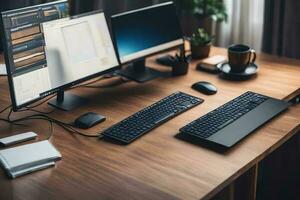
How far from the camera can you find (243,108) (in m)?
1.84

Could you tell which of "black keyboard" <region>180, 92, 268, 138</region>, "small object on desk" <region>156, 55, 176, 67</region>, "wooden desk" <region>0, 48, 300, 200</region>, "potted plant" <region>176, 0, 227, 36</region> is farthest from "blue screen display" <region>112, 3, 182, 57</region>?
"potted plant" <region>176, 0, 227, 36</region>

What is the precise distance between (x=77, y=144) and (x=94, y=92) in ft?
1.56

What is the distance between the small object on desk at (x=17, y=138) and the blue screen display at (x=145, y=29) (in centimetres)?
60

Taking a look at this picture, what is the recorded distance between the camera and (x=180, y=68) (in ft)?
7.29

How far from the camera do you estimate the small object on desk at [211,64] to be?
7.39 feet

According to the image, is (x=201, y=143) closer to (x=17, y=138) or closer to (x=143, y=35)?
(x=17, y=138)

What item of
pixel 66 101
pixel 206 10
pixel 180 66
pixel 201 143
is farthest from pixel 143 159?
pixel 206 10

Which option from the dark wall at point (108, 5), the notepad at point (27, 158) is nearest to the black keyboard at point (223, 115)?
the notepad at point (27, 158)

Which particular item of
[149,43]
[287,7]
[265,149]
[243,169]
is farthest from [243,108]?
[287,7]

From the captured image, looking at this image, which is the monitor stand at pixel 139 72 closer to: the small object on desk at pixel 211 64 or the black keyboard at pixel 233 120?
the small object on desk at pixel 211 64

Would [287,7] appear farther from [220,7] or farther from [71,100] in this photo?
[71,100]

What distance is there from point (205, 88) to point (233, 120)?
313 millimetres

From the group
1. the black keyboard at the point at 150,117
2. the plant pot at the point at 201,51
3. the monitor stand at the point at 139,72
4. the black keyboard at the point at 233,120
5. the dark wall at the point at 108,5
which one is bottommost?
the black keyboard at the point at 233,120

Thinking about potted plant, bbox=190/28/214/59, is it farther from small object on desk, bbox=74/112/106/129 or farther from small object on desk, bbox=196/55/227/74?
small object on desk, bbox=74/112/106/129
